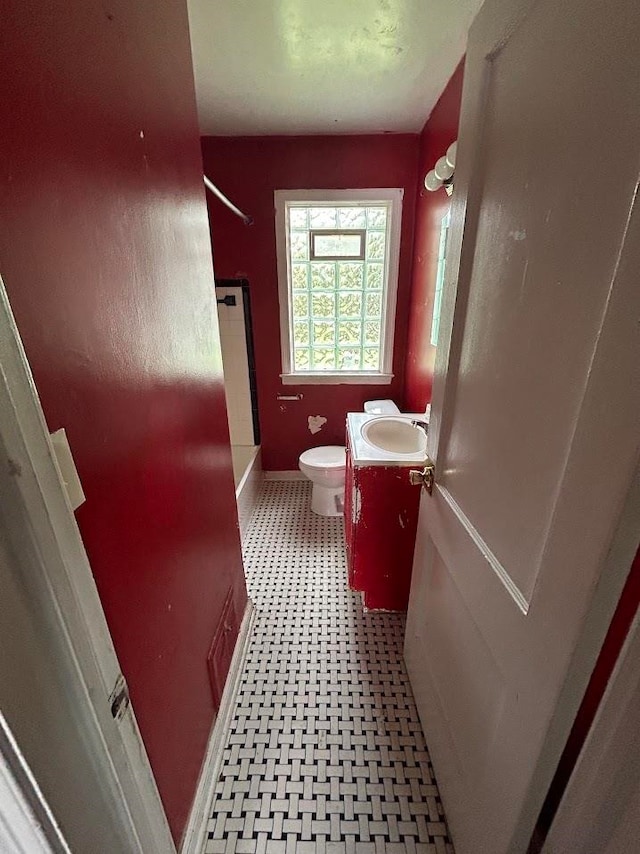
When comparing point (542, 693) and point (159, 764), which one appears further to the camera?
→ point (159, 764)

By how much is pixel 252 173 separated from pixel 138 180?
1868 millimetres

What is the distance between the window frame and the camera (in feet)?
Answer: 7.48

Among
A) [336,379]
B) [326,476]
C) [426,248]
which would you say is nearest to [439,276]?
[426,248]

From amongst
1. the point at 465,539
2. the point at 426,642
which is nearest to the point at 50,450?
the point at 465,539

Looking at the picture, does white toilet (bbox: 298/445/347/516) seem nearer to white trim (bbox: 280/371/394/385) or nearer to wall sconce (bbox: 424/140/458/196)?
white trim (bbox: 280/371/394/385)

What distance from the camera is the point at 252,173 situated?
7.40 feet

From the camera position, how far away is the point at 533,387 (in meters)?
0.64

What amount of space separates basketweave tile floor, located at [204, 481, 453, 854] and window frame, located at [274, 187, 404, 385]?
1384 mm

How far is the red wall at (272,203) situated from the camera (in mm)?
2195

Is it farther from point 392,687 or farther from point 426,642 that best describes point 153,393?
point 392,687

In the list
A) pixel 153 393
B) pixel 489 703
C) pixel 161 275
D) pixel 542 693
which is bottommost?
pixel 489 703

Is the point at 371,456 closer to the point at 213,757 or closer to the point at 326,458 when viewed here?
the point at 326,458

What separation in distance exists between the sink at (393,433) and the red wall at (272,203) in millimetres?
806

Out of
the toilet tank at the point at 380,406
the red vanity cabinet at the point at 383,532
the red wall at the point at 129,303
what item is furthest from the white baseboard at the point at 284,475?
the red wall at the point at 129,303
